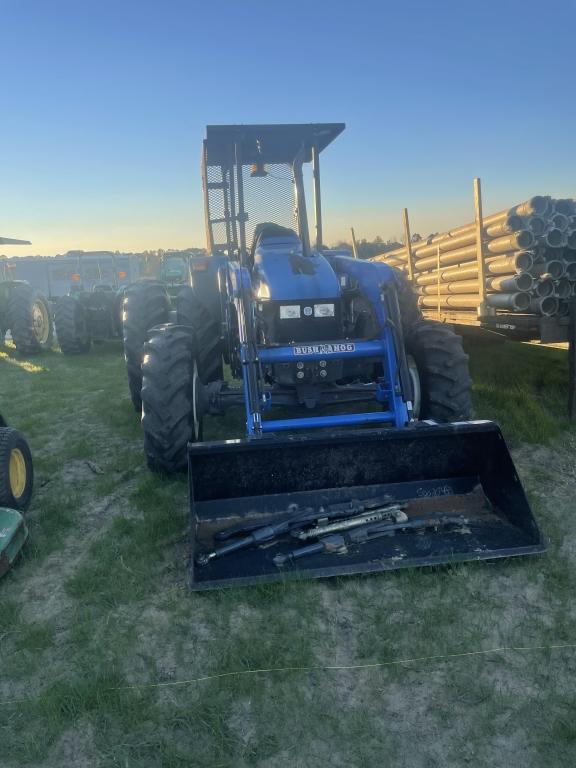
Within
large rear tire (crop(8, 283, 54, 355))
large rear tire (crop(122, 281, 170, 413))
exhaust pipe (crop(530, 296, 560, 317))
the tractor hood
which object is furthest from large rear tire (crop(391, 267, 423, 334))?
large rear tire (crop(8, 283, 54, 355))

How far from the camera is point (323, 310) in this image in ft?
15.1

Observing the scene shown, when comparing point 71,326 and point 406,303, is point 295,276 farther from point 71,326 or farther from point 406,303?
point 71,326

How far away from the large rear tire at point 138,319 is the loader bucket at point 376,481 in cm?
276

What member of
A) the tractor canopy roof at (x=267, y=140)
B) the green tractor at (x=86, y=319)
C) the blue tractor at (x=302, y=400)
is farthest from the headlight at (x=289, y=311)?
the green tractor at (x=86, y=319)

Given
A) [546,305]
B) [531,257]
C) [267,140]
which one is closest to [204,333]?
[267,140]

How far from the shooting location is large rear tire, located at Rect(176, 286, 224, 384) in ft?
18.8

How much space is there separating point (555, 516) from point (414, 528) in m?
1.07

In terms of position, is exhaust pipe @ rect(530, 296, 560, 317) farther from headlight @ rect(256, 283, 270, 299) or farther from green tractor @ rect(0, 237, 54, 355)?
green tractor @ rect(0, 237, 54, 355)

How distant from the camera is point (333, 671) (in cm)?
260

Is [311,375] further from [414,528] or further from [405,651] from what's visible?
[405,651]

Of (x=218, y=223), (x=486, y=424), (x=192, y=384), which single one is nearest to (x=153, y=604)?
(x=192, y=384)

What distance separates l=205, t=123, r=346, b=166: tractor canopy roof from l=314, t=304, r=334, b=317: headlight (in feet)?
6.01

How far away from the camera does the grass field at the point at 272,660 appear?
7.32ft

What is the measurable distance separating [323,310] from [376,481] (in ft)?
4.54
